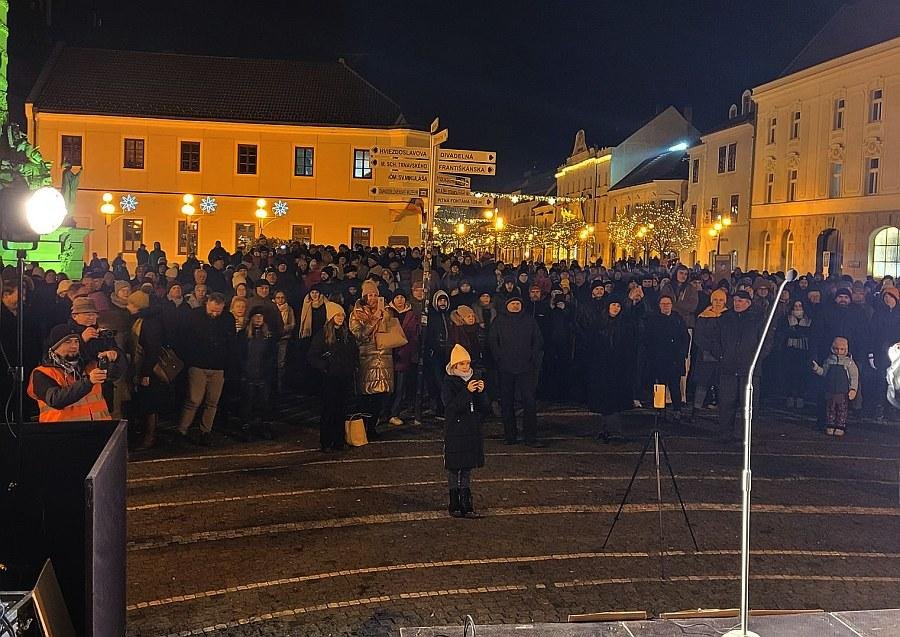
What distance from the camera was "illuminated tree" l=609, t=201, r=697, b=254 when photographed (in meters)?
49.9

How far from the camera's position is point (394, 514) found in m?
8.49

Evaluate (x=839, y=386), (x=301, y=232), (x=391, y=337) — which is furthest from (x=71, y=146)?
(x=839, y=386)

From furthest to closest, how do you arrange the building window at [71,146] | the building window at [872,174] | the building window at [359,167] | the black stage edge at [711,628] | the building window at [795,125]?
the building window at [359,167]
the building window at [795,125]
the building window at [71,146]
the building window at [872,174]
the black stage edge at [711,628]

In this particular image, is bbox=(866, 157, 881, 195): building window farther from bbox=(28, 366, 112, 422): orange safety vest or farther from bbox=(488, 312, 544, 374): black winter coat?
bbox=(28, 366, 112, 422): orange safety vest

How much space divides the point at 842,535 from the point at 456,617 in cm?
385

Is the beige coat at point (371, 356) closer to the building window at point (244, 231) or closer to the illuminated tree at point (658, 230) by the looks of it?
the building window at point (244, 231)

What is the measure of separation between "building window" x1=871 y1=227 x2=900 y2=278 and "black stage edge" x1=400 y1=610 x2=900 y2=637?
35255 mm

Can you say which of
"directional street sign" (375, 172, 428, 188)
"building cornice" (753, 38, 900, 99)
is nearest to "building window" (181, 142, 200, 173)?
"building cornice" (753, 38, 900, 99)

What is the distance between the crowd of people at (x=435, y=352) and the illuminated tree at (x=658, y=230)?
34903 mm

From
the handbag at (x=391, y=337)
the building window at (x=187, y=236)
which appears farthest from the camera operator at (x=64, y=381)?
the building window at (x=187, y=236)

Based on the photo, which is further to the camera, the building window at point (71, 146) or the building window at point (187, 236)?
the building window at point (187, 236)

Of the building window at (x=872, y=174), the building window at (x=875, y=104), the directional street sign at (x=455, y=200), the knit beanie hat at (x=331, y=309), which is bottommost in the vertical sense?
the knit beanie hat at (x=331, y=309)

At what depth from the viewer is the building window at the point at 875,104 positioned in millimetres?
38688

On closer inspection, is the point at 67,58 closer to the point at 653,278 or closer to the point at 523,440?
the point at 653,278
